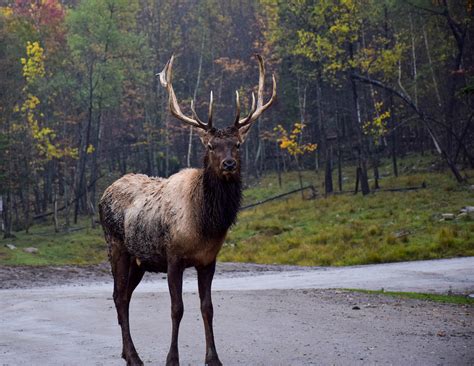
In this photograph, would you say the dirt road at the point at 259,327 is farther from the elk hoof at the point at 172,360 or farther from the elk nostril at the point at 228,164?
the elk nostril at the point at 228,164

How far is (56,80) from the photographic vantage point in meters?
42.1

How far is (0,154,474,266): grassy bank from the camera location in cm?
2272

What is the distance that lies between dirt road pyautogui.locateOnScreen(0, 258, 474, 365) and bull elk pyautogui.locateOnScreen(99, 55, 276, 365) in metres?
0.71

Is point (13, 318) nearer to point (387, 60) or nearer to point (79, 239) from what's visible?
point (79, 239)

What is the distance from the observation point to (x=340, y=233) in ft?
83.8

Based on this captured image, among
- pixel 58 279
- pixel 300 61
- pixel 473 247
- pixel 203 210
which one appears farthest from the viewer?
pixel 300 61

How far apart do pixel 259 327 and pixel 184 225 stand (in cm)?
297

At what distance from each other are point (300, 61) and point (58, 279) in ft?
88.9

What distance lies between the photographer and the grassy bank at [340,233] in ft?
74.5

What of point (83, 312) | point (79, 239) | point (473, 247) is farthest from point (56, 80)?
point (83, 312)

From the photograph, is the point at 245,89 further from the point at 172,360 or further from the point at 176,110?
the point at 172,360

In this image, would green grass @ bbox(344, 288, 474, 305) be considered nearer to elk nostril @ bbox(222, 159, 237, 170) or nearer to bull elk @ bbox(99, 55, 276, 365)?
bull elk @ bbox(99, 55, 276, 365)

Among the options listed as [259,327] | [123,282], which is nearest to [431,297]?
[259,327]

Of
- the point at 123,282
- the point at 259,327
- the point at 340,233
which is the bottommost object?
the point at 340,233
